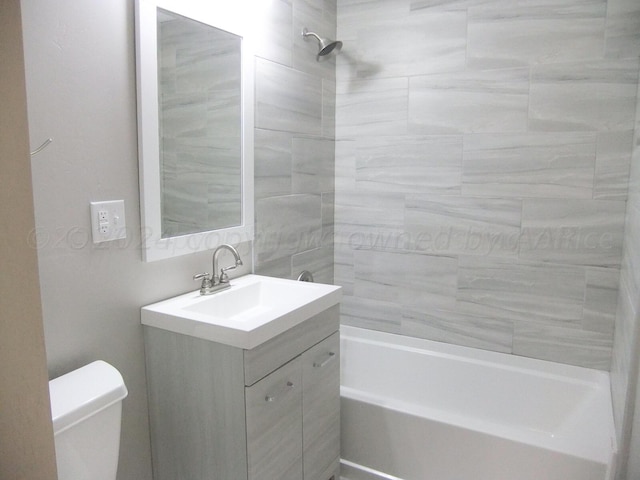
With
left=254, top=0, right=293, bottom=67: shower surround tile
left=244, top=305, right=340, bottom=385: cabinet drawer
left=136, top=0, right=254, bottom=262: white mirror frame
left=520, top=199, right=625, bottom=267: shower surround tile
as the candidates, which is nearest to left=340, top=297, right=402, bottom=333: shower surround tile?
left=520, top=199, right=625, bottom=267: shower surround tile

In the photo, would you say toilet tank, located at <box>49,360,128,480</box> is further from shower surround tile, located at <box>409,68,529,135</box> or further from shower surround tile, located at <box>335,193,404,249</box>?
shower surround tile, located at <box>409,68,529,135</box>

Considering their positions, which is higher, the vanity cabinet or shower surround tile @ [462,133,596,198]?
shower surround tile @ [462,133,596,198]

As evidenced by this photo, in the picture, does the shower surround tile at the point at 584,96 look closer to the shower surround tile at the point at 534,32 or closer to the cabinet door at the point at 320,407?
the shower surround tile at the point at 534,32

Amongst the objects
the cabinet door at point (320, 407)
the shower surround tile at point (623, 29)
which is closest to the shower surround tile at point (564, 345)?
the cabinet door at point (320, 407)

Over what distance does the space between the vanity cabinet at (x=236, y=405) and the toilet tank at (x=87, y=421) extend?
0.27m

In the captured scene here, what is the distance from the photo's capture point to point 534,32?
7.73ft

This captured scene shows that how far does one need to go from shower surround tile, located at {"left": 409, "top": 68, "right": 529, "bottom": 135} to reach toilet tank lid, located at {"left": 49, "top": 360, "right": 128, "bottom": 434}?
2.02 meters

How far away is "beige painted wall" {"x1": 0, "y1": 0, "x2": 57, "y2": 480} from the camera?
28.6 inches

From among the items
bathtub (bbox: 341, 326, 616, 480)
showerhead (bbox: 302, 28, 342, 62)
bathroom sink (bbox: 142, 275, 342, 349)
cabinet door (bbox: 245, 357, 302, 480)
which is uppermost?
showerhead (bbox: 302, 28, 342, 62)

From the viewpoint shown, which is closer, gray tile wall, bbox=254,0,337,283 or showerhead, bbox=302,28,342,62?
gray tile wall, bbox=254,0,337,283

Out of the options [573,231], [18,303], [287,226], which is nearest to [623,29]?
[573,231]

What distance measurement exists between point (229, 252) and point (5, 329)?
141 centimetres

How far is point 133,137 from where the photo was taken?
165 centimetres

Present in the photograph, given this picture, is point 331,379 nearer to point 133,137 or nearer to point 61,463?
point 61,463
